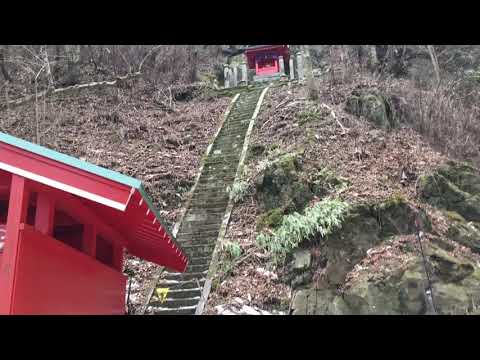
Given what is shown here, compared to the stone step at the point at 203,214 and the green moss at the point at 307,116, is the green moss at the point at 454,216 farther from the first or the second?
the stone step at the point at 203,214

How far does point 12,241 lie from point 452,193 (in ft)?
29.7

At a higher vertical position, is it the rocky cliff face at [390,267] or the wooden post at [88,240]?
the wooden post at [88,240]

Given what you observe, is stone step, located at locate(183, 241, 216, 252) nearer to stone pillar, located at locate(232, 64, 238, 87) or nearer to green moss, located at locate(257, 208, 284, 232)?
green moss, located at locate(257, 208, 284, 232)

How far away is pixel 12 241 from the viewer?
3.40m

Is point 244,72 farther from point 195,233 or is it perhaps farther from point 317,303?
point 317,303

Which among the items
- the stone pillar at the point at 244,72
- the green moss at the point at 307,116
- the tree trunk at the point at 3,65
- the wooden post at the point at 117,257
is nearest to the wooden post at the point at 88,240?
the wooden post at the point at 117,257

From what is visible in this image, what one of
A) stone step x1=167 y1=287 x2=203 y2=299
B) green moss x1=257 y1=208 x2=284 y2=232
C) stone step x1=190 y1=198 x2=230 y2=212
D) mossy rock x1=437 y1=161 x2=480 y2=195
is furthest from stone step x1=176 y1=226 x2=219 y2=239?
mossy rock x1=437 y1=161 x2=480 y2=195

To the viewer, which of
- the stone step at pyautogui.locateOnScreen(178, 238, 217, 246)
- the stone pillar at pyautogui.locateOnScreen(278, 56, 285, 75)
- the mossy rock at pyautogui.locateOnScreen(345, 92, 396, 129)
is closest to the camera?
the stone step at pyautogui.locateOnScreen(178, 238, 217, 246)

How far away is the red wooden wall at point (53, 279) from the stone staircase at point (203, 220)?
2.78m

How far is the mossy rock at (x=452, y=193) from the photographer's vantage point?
9.25 m

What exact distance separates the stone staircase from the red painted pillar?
4.52 meters

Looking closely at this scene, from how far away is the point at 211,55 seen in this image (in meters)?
25.5

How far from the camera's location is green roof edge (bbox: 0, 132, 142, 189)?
11.2 feet
